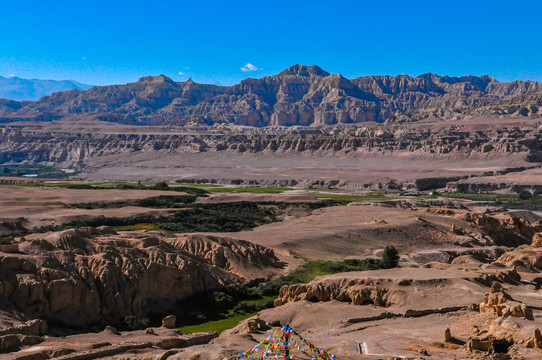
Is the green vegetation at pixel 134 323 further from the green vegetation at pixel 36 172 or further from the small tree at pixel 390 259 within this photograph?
the green vegetation at pixel 36 172

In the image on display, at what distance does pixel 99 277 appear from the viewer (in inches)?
1310

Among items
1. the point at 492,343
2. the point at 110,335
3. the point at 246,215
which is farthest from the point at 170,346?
the point at 246,215

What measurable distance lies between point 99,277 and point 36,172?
146 metres

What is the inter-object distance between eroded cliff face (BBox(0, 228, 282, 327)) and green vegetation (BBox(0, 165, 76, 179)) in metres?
120

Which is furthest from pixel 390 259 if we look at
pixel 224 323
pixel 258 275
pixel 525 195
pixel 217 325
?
pixel 525 195

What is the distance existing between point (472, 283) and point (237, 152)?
153332 millimetres

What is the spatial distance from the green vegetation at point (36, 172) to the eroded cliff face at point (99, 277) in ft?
395

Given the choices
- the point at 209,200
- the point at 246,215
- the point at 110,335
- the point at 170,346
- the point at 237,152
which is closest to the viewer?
the point at 170,346

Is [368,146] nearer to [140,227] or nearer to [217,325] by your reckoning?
[140,227]

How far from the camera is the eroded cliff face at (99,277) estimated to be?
30.3 m

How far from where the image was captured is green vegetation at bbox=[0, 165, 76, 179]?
157m

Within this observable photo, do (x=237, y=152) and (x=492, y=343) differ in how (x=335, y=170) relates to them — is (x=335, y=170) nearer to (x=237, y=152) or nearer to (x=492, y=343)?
→ (x=237, y=152)

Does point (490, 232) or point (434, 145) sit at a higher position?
point (434, 145)

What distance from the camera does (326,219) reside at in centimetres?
7056
